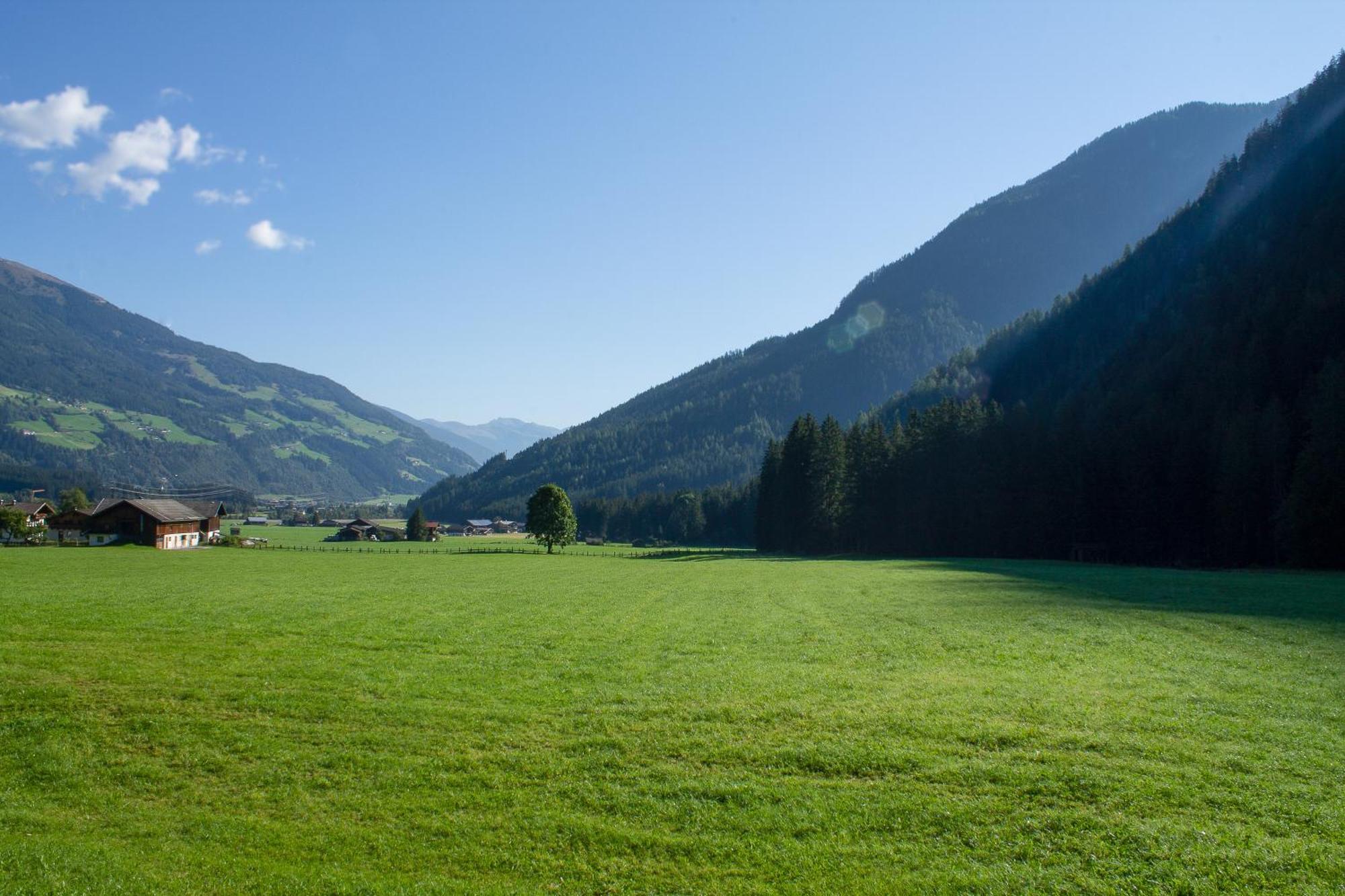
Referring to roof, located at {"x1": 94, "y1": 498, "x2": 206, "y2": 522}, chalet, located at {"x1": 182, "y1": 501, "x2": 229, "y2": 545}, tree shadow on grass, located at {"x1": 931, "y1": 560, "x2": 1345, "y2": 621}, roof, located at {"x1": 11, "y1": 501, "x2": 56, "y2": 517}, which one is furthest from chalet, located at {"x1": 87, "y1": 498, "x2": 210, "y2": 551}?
tree shadow on grass, located at {"x1": 931, "y1": 560, "x2": 1345, "y2": 621}

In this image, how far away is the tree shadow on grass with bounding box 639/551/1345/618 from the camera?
31.5 metres

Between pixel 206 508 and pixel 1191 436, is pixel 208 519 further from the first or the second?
pixel 1191 436

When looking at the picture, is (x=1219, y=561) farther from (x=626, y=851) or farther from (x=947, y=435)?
(x=626, y=851)

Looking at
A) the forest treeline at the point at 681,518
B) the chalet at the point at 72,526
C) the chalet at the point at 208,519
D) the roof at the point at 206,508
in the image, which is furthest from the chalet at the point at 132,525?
the forest treeline at the point at 681,518

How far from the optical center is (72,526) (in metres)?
100

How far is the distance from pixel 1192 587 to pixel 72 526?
122m

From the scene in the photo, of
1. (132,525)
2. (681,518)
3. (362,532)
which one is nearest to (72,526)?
(132,525)

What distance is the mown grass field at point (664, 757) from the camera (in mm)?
10164

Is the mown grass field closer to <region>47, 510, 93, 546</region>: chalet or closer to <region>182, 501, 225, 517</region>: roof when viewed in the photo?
<region>47, 510, 93, 546</region>: chalet

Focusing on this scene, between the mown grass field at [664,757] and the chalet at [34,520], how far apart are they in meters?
93.3

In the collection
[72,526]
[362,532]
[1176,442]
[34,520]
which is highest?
[1176,442]

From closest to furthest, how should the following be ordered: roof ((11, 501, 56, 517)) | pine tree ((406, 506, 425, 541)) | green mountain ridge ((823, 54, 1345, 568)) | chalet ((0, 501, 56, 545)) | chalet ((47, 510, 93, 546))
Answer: green mountain ridge ((823, 54, 1345, 568)), chalet ((0, 501, 56, 545)), chalet ((47, 510, 93, 546)), roof ((11, 501, 56, 517)), pine tree ((406, 506, 425, 541))

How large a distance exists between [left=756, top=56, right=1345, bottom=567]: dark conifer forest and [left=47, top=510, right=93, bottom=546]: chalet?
3625 inches

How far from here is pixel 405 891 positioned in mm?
9750
